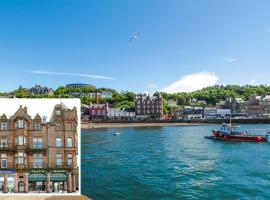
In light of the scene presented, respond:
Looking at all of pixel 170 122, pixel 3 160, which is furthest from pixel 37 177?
pixel 170 122

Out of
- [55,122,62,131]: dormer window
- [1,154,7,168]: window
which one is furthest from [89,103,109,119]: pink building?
[1,154,7,168]: window

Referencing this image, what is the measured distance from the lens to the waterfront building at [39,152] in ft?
67.2

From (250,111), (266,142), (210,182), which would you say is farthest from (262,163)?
(250,111)

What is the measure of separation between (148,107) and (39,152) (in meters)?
144

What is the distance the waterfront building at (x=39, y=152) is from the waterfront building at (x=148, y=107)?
→ 142196 mm

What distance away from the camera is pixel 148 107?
164 m

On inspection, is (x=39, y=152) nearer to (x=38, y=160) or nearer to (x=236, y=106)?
(x=38, y=160)

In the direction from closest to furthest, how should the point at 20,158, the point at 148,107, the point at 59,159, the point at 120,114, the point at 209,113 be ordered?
the point at 20,158 → the point at 59,159 → the point at 148,107 → the point at 120,114 → the point at 209,113

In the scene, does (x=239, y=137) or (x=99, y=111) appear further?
(x=99, y=111)

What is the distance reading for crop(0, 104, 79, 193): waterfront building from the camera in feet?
67.2

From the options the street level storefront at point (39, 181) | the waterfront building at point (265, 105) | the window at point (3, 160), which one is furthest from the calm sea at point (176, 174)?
the waterfront building at point (265, 105)

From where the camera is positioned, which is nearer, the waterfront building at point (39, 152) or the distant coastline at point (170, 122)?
the waterfront building at point (39, 152)

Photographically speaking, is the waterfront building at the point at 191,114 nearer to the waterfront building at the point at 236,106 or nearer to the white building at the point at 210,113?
the white building at the point at 210,113

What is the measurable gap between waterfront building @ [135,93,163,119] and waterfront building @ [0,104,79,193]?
142m
